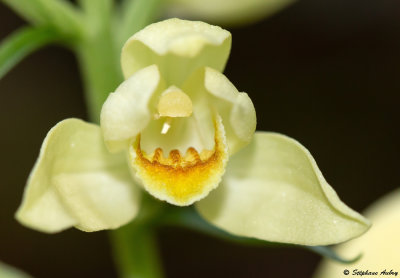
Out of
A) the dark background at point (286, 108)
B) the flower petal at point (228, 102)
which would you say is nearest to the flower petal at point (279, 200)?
the flower petal at point (228, 102)

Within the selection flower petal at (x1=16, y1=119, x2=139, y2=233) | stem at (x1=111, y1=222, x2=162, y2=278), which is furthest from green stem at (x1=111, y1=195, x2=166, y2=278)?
flower petal at (x1=16, y1=119, x2=139, y2=233)

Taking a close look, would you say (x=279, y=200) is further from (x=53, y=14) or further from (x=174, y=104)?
(x=53, y=14)

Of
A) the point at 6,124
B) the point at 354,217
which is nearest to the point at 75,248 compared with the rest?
the point at 6,124

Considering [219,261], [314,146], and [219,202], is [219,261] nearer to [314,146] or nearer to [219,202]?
[314,146]

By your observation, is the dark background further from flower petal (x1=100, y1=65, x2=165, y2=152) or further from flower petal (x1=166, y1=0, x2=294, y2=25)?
flower petal (x1=100, y1=65, x2=165, y2=152)

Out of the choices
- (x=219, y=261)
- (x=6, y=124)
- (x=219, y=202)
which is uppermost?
(x=219, y=202)

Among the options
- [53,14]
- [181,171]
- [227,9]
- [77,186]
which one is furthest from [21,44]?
[227,9]
